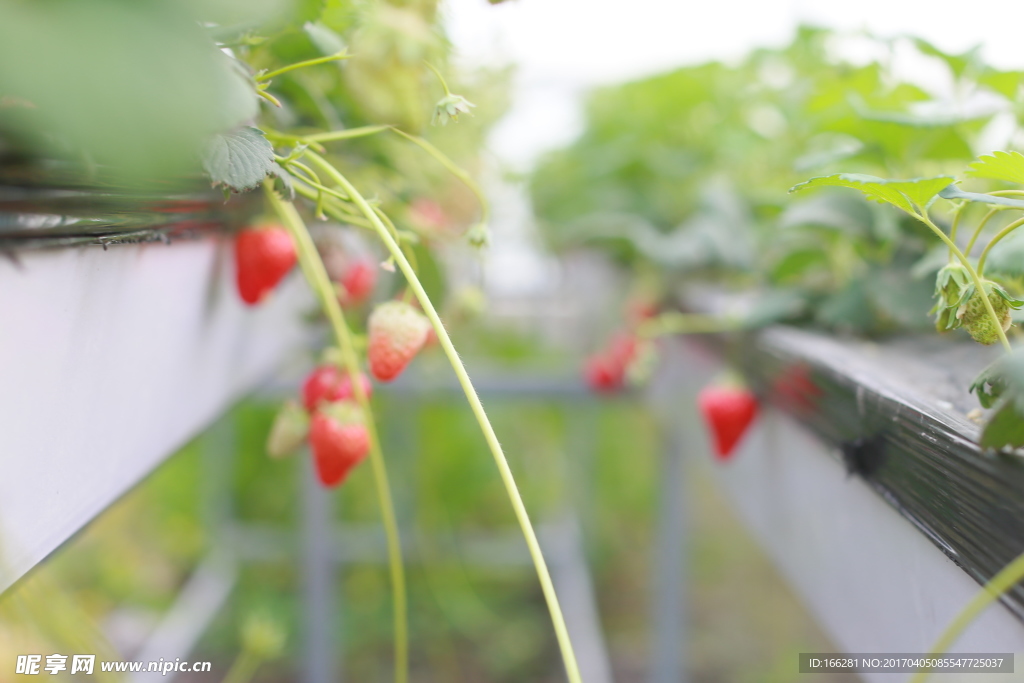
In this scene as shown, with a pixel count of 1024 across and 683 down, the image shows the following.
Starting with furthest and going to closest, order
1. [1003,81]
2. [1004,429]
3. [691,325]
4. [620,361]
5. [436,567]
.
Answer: [436,567] → [620,361] → [691,325] → [1003,81] → [1004,429]

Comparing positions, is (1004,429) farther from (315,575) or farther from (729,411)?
(315,575)

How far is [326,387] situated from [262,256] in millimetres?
77

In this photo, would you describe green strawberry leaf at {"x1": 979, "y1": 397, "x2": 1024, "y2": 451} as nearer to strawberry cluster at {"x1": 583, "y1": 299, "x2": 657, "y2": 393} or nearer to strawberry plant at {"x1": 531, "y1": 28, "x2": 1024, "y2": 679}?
strawberry plant at {"x1": 531, "y1": 28, "x2": 1024, "y2": 679}

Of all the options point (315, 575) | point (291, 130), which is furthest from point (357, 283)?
point (315, 575)

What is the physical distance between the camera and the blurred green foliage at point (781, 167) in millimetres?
440

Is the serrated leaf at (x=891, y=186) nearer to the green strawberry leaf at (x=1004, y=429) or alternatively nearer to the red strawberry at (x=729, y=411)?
the green strawberry leaf at (x=1004, y=429)

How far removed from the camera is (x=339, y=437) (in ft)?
1.05

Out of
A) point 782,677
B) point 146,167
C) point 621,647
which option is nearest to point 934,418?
point 146,167

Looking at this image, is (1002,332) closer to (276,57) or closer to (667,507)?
(276,57)

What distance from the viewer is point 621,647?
116 centimetres

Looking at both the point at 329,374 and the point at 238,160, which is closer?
the point at 238,160

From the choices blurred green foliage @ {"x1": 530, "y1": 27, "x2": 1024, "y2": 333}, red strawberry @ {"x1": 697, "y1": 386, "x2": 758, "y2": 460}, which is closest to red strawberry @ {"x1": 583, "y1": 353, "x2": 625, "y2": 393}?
blurred green foliage @ {"x1": 530, "y1": 27, "x2": 1024, "y2": 333}

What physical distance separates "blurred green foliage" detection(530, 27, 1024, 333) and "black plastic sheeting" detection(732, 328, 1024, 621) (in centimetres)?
4

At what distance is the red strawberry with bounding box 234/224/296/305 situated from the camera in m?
0.35
